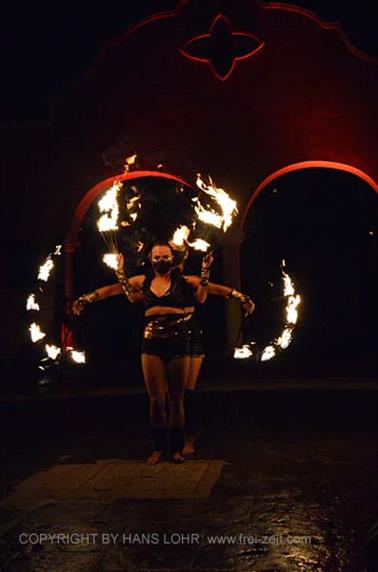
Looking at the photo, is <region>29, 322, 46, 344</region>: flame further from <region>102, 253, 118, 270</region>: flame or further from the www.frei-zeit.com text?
the www.frei-zeit.com text

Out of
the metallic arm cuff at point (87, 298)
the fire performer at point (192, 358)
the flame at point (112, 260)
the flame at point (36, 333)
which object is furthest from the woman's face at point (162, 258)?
the flame at point (36, 333)

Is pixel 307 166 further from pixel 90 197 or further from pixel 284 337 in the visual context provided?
pixel 284 337

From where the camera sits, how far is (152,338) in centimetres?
686

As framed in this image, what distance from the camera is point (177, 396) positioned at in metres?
6.80

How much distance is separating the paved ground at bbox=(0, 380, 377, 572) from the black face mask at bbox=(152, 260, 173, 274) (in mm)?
1804

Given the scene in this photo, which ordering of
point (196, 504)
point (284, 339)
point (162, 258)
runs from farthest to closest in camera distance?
1. point (284, 339)
2. point (162, 258)
3. point (196, 504)

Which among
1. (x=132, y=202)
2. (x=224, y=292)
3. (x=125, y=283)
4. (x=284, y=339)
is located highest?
(x=132, y=202)

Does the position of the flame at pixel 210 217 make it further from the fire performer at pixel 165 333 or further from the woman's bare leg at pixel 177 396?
the woman's bare leg at pixel 177 396

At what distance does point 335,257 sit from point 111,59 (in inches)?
226

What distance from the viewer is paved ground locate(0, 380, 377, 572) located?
4.26 meters

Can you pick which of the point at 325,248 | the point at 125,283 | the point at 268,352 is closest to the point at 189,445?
the point at 268,352

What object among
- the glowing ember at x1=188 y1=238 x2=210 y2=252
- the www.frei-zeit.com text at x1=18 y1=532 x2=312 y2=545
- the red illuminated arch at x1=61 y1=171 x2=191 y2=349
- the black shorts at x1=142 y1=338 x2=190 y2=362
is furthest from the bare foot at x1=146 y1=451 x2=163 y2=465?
the red illuminated arch at x1=61 y1=171 x2=191 y2=349

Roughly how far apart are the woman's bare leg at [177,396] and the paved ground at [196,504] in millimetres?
220

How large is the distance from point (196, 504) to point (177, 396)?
1.54 m
